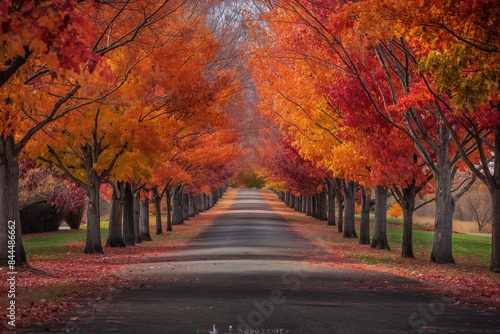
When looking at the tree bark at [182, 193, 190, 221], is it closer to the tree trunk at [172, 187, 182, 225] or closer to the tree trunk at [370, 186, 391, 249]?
the tree trunk at [172, 187, 182, 225]

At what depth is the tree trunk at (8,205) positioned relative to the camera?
20.2m

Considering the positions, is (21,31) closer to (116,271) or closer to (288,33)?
(116,271)

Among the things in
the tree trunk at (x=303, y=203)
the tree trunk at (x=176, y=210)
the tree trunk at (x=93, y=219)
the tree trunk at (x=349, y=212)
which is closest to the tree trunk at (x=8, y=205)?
the tree trunk at (x=93, y=219)

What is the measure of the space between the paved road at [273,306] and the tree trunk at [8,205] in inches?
130

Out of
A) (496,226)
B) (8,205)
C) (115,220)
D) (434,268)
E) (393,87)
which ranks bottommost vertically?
(434,268)

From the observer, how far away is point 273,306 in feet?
41.3

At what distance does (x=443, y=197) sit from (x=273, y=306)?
12.6 metres

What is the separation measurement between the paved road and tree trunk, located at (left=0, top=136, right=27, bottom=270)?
330 cm

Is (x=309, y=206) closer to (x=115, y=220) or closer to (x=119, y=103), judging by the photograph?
(x=115, y=220)

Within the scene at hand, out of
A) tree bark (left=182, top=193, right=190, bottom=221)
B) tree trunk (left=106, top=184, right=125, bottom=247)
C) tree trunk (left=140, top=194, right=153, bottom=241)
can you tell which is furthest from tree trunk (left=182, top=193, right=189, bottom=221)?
tree trunk (left=106, top=184, right=125, bottom=247)

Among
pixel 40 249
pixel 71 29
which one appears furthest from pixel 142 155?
pixel 71 29

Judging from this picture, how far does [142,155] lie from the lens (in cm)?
2853

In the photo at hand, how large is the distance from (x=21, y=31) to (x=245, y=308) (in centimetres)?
628

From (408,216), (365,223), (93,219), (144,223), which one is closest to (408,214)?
(408,216)
